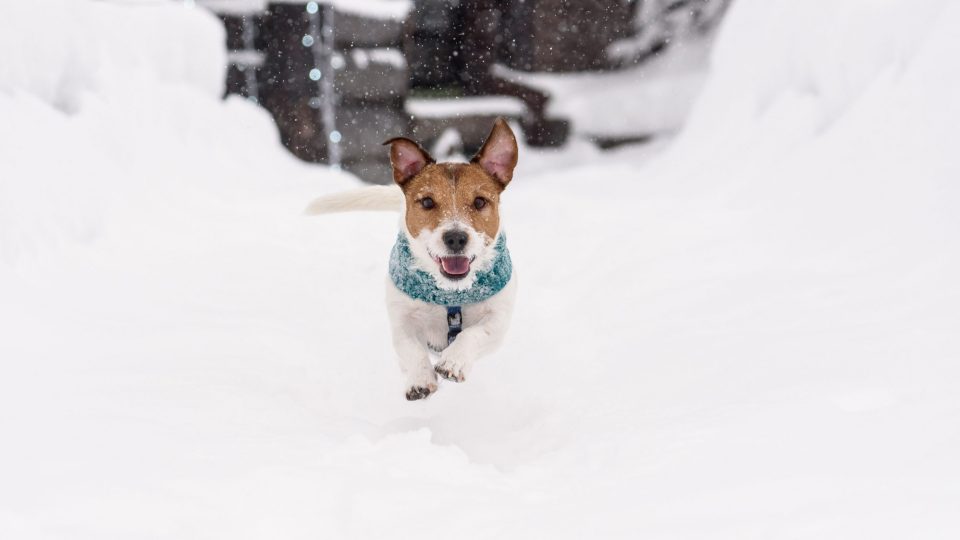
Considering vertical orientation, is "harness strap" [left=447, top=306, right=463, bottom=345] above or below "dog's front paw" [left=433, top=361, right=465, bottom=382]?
above

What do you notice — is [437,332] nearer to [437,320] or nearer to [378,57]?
[437,320]

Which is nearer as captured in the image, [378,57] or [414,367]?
[414,367]

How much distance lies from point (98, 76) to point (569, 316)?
322 centimetres

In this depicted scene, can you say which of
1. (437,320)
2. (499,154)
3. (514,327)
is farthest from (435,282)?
(514,327)

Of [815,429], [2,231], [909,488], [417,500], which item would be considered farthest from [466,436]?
[2,231]

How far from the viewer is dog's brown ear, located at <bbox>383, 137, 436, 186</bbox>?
334 cm

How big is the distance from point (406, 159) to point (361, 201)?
24.5 inches

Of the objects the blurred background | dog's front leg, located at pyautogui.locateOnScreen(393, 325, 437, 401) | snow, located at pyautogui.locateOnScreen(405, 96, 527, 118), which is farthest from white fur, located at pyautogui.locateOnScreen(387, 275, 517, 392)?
snow, located at pyautogui.locateOnScreen(405, 96, 527, 118)

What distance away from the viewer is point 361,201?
12.9 ft

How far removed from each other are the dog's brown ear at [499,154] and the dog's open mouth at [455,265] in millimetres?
445

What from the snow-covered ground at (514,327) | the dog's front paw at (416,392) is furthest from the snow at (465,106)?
the dog's front paw at (416,392)

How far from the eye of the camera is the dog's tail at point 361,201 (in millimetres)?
3904

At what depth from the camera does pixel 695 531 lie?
1.86 meters

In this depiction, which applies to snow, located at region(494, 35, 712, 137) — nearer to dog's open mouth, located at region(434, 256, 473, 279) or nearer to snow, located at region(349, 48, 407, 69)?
snow, located at region(349, 48, 407, 69)
